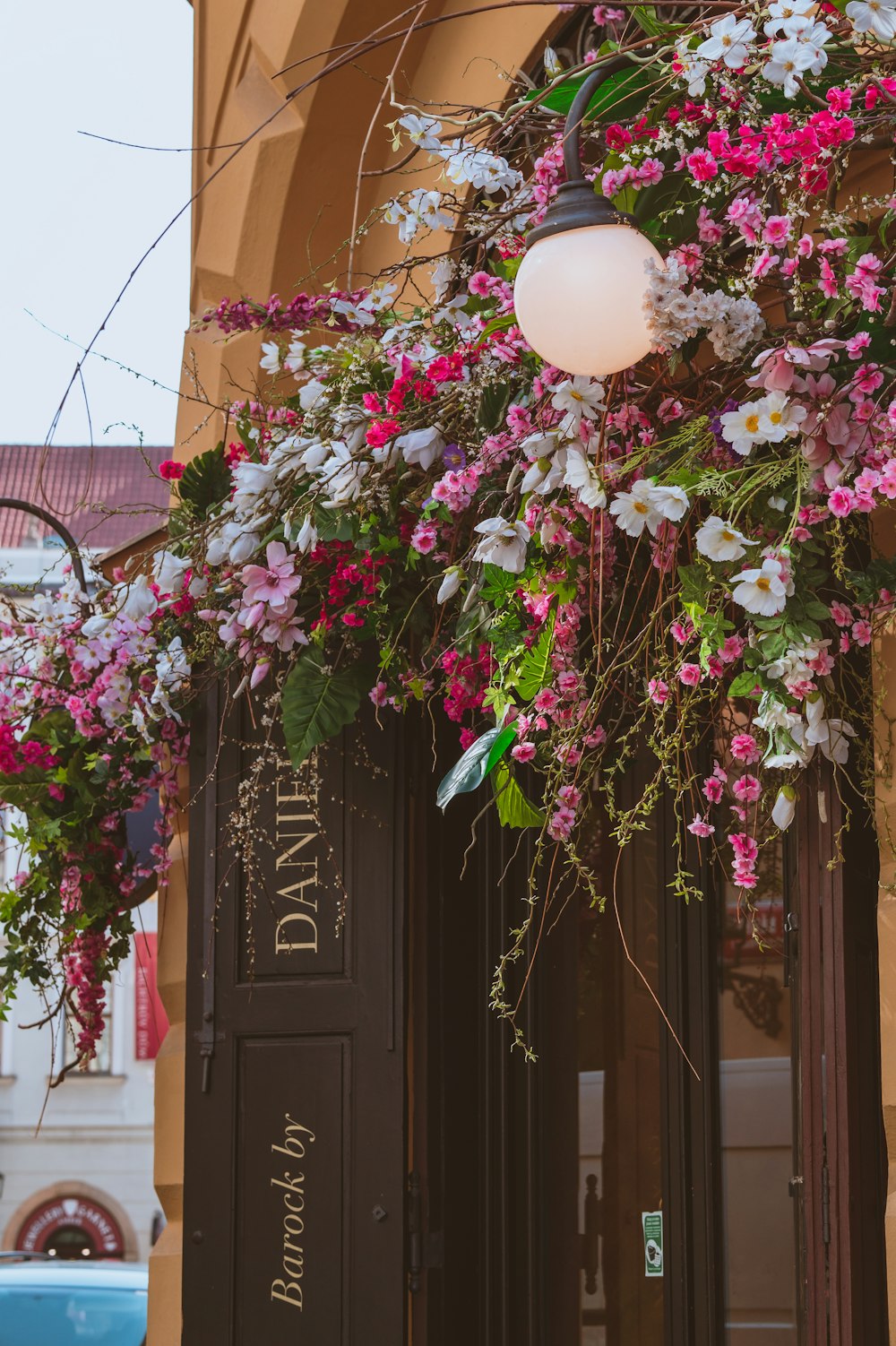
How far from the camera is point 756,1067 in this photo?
12.1 feet

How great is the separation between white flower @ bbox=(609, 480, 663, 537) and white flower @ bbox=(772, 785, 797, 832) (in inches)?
17.5

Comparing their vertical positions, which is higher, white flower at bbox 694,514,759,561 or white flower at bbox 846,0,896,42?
white flower at bbox 846,0,896,42

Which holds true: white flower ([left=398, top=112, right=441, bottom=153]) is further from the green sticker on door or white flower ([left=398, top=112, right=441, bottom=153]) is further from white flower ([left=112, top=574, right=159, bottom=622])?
the green sticker on door

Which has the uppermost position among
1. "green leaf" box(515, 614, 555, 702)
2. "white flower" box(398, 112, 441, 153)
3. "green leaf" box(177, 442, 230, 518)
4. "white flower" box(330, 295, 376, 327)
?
"white flower" box(398, 112, 441, 153)

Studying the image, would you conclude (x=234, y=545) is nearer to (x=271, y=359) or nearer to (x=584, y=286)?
(x=271, y=359)

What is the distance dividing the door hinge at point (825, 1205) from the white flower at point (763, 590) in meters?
1.04

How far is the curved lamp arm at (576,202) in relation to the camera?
7.60ft

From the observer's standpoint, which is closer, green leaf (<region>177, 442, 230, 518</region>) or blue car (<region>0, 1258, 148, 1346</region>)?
green leaf (<region>177, 442, 230, 518</region>)

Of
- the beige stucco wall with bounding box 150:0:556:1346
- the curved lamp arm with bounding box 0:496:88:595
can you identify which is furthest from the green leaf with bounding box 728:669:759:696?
the curved lamp arm with bounding box 0:496:88:595

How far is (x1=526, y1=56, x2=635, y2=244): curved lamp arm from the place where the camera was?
232 cm

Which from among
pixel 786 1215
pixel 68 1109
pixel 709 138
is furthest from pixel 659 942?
pixel 68 1109

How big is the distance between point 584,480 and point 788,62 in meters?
0.68

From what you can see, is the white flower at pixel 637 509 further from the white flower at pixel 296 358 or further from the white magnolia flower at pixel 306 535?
the white flower at pixel 296 358

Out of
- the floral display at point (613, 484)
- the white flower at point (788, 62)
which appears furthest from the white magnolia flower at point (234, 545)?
the white flower at point (788, 62)
